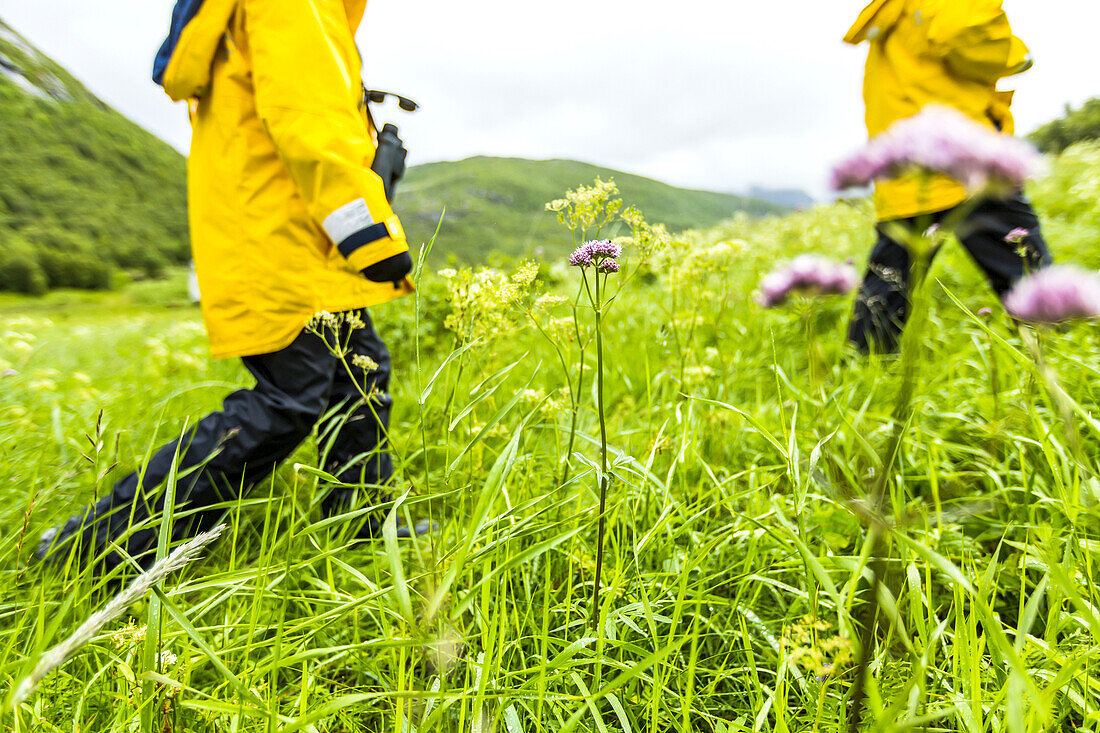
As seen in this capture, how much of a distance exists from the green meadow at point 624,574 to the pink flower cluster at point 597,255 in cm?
7

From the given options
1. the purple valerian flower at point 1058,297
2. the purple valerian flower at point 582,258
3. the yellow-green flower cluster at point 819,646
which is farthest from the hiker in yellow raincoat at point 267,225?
the purple valerian flower at point 1058,297

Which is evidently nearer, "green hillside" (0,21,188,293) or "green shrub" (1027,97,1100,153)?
"green shrub" (1027,97,1100,153)

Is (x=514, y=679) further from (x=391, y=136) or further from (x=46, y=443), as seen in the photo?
(x=46, y=443)

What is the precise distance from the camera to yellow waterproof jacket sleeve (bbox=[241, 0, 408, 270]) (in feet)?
5.90

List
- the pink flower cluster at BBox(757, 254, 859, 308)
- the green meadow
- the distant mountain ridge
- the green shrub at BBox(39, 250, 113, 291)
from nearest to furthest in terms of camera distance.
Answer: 1. the green meadow
2. the pink flower cluster at BBox(757, 254, 859, 308)
3. the green shrub at BBox(39, 250, 113, 291)
4. the distant mountain ridge

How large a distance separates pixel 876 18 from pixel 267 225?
316cm

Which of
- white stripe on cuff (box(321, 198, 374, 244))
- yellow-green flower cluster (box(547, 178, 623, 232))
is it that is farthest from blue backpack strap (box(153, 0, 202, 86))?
yellow-green flower cluster (box(547, 178, 623, 232))

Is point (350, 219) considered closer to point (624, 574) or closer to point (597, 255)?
point (597, 255)

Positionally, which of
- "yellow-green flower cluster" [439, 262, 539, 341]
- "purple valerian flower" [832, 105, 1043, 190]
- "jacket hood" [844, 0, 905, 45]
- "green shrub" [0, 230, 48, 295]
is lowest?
"green shrub" [0, 230, 48, 295]

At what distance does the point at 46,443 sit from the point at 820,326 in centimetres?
448

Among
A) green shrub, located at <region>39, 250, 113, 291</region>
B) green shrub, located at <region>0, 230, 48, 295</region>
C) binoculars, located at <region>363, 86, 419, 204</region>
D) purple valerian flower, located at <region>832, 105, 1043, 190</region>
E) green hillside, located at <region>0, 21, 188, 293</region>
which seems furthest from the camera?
green hillside, located at <region>0, 21, 188, 293</region>

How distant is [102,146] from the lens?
129875 mm

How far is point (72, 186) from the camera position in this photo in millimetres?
116875

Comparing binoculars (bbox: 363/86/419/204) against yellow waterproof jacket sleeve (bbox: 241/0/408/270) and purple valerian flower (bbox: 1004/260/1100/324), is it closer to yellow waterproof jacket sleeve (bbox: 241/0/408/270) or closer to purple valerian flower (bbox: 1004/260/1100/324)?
yellow waterproof jacket sleeve (bbox: 241/0/408/270)
